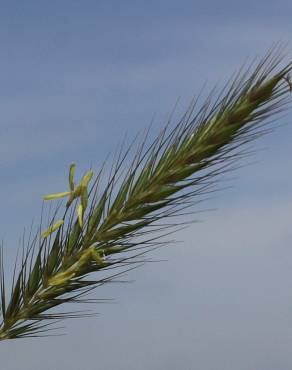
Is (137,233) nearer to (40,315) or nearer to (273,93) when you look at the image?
(40,315)

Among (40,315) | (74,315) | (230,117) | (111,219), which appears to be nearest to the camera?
(230,117)

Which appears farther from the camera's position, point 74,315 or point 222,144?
point 74,315

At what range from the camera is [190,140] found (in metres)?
3.28

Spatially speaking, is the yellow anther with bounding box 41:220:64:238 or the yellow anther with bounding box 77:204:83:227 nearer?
the yellow anther with bounding box 77:204:83:227

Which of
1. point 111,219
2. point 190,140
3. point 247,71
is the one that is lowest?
point 111,219

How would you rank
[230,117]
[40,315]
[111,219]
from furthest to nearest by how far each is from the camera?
[40,315] < [111,219] < [230,117]

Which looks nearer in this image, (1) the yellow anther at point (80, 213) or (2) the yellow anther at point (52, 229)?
(1) the yellow anther at point (80, 213)

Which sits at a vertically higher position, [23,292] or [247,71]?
[247,71]

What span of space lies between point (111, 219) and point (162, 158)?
1.13ft

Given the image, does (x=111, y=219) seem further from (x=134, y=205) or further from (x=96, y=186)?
(x=96, y=186)

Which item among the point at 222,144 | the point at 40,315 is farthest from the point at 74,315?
the point at 222,144

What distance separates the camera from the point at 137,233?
11.5 ft

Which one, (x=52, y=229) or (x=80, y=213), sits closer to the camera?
(x=80, y=213)

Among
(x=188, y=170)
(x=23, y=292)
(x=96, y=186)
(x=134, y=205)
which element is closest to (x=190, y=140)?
(x=188, y=170)
